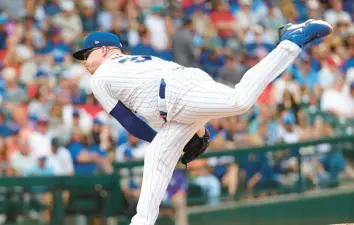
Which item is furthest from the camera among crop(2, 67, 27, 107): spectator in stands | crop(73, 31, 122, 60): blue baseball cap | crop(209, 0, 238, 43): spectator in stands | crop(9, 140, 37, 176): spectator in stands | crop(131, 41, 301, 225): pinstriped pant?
crop(209, 0, 238, 43): spectator in stands

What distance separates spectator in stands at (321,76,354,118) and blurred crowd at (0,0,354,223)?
1cm

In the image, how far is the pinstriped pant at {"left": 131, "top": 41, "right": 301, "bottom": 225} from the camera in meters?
6.12

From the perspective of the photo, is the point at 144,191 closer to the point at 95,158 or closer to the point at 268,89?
the point at 95,158

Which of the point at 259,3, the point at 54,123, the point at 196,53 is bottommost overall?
the point at 54,123

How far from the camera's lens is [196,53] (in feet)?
45.5

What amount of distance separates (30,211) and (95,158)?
1260mm

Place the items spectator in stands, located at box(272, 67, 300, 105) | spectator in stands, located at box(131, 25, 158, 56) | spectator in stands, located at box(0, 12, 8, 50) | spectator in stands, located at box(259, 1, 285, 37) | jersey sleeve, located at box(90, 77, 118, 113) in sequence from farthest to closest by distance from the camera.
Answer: spectator in stands, located at box(259, 1, 285, 37) → spectator in stands, located at box(131, 25, 158, 56) → spectator in stands, located at box(0, 12, 8, 50) → spectator in stands, located at box(272, 67, 300, 105) → jersey sleeve, located at box(90, 77, 118, 113)

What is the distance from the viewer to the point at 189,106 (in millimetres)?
6121

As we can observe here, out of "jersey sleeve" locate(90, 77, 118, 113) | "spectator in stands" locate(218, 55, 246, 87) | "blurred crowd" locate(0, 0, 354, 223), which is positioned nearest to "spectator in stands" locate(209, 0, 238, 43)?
"blurred crowd" locate(0, 0, 354, 223)

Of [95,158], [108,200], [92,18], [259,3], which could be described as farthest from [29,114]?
[259,3]

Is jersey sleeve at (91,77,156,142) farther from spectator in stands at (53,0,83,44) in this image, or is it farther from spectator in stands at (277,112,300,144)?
spectator in stands at (53,0,83,44)

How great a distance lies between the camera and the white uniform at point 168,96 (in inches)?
241

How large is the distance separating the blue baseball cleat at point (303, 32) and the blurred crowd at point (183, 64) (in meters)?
4.24

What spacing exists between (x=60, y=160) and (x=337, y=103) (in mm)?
4092
